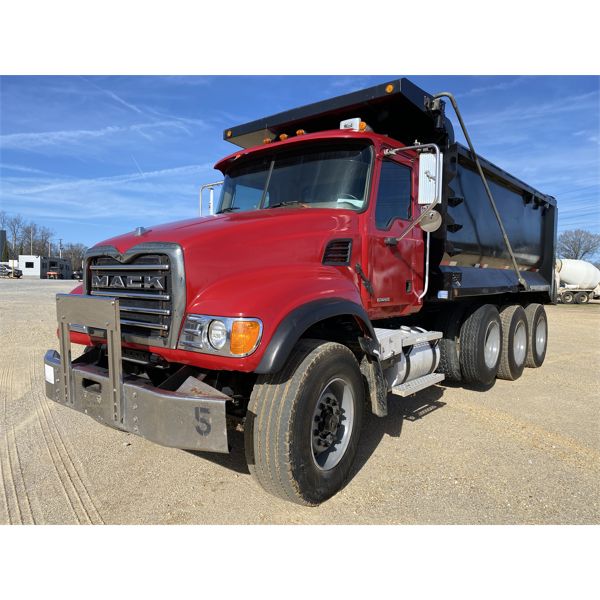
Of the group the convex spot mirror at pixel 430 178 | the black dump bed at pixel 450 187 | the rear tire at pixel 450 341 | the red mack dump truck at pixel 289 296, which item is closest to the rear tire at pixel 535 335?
the black dump bed at pixel 450 187

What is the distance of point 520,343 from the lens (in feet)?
24.3

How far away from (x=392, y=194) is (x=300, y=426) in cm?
245

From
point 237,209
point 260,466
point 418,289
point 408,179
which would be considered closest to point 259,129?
point 237,209

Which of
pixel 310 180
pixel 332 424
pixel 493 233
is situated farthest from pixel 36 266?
pixel 332 424

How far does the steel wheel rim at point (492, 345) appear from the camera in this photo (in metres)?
6.17

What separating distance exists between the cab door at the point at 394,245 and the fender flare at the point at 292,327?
3.17 feet

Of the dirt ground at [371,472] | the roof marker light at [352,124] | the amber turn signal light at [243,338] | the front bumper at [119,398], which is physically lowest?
the dirt ground at [371,472]

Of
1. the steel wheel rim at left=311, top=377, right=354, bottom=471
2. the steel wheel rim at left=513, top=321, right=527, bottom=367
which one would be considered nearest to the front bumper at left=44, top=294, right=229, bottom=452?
the steel wheel rim at left=311, top=377, right=354, bottom=471

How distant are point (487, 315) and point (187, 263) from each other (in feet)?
15.3

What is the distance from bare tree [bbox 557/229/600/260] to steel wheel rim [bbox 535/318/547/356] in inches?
2568

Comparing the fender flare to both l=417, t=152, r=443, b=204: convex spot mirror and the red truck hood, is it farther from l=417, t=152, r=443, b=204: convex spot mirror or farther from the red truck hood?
l=417, t=152, r=443, b=204: convex spot mirror

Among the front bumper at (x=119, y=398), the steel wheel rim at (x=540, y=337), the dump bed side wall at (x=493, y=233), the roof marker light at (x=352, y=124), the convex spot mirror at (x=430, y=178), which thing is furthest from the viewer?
the steel wheel rim at (x=540, y=337)

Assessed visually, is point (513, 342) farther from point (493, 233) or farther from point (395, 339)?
point (395, 339)

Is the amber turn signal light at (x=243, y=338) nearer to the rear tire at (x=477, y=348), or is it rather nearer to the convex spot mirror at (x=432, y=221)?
the convex spot mirror at (x=432, y=221)
